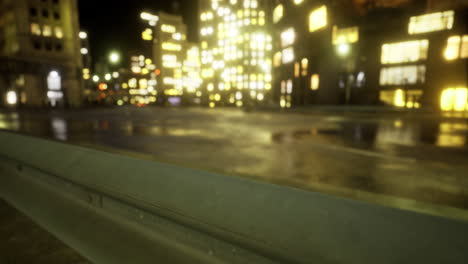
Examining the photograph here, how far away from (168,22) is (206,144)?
542 feet

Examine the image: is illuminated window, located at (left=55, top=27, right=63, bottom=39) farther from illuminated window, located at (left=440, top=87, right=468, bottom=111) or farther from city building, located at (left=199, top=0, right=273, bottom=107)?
illuminated window, located at (left=440, top=87, right=468, bottom=111)

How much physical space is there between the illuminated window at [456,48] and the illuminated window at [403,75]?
124 inches

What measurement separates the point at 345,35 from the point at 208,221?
49983 millimetres

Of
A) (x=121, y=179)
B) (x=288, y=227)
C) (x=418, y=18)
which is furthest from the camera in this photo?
(x=418, y=18)

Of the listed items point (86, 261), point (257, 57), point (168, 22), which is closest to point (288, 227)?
point (86, 261)

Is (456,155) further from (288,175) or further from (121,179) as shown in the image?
(121,179)

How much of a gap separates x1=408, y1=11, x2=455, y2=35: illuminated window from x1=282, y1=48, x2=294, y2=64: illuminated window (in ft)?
81.4

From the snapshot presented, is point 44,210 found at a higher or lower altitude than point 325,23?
lower

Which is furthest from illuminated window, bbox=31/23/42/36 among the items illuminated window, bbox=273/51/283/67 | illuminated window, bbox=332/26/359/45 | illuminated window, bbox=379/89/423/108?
illuminated window, bbox=379/89/423/108

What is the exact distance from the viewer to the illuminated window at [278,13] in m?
66.3

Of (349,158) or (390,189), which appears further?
(349,158)

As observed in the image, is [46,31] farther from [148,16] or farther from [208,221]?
[148,16]

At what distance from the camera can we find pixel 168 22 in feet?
513

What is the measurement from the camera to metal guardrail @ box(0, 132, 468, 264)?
188 centimetres
